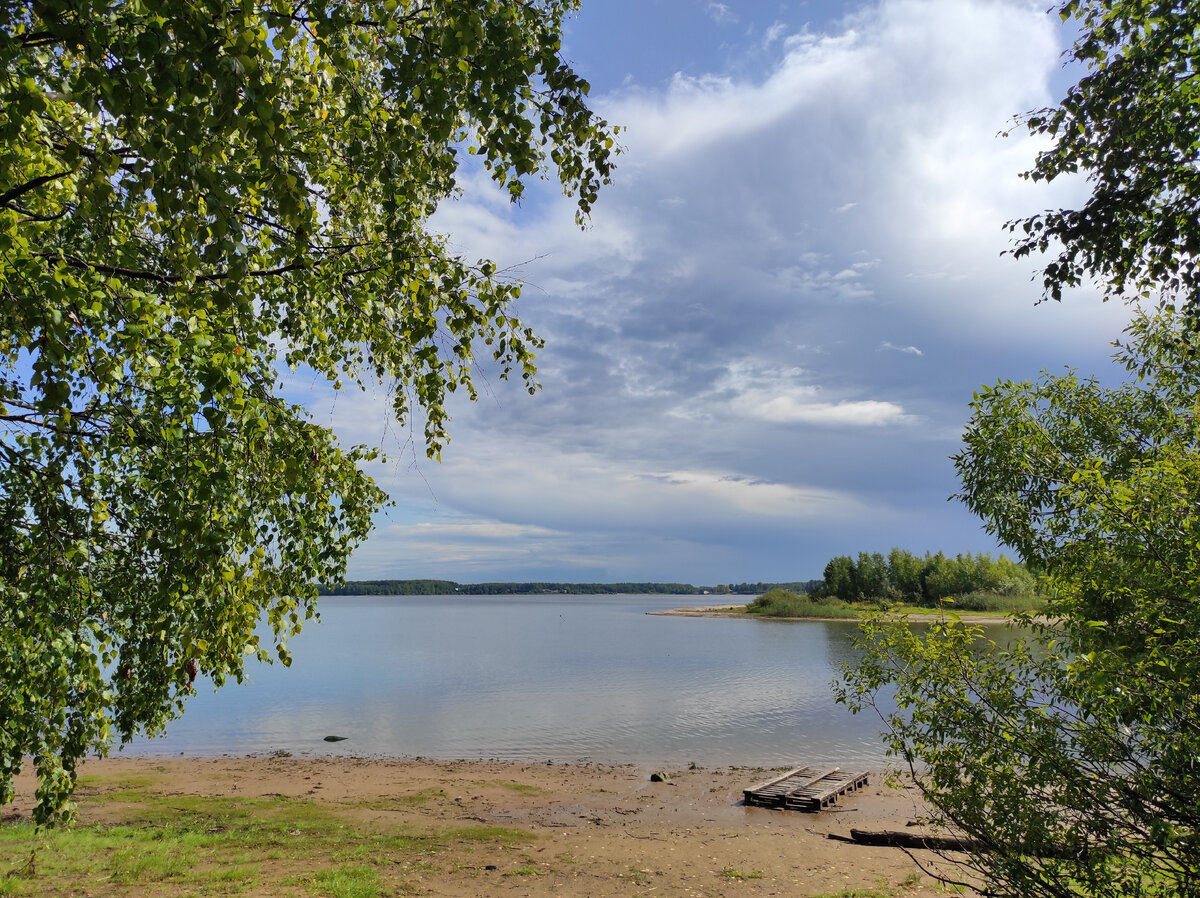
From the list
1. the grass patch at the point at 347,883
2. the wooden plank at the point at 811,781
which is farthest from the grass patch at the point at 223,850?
the wooden plank at the point at 811,781

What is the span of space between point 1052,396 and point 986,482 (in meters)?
1.05

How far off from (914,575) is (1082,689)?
112567 mm

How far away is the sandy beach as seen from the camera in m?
11.0

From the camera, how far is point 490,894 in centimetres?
1009

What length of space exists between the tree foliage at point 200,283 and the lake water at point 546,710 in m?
9.38

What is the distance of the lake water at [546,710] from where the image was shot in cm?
2430

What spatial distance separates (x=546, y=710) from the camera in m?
32.1

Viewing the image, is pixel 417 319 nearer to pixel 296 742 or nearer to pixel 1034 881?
pixel 1034 881

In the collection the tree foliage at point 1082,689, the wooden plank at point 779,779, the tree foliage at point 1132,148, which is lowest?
the wooden plank at point 779,779

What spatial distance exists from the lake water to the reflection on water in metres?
0.09

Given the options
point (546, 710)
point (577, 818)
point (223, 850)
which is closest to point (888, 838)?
point (577, 818)

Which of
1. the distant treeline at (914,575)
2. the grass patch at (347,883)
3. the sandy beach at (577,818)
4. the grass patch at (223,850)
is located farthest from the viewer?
the distant treeline at (914,575)

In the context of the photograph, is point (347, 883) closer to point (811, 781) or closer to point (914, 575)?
point (811, 781)

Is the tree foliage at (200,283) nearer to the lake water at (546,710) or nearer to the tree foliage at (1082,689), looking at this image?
the tree foliage at (1082,689)
